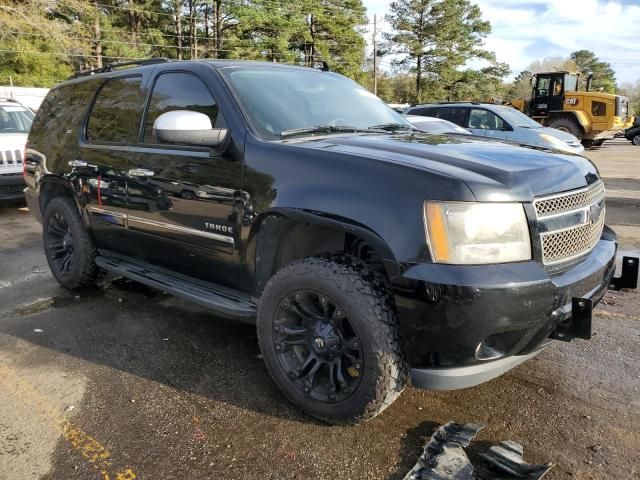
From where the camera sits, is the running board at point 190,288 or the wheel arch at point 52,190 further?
the wheel arch at point 52,190

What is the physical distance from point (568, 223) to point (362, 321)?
110 cm

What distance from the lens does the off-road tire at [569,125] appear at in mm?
21000

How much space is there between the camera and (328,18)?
144 ft

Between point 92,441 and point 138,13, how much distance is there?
41.8 meters

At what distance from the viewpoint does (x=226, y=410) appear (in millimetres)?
2850

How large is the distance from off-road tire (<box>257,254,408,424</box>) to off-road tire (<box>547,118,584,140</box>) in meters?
21.3

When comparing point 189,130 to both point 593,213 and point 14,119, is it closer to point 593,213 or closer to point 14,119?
point 593,213

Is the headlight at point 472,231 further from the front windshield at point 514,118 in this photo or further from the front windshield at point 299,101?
the front windshield at point 514,118

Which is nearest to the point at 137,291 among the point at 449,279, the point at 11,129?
the point at 449,279

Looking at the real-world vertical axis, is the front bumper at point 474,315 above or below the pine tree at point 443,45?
below

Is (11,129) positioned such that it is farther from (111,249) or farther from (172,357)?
(172,357)

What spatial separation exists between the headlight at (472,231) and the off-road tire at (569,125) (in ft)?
69.4

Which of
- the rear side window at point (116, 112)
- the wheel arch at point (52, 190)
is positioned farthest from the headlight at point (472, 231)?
the wheel arch at point (52, 190)

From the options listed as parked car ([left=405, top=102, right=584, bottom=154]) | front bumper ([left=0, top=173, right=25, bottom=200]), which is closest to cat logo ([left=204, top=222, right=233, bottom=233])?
front bumper ([left=0, top=173, right=25, bottom=200])
